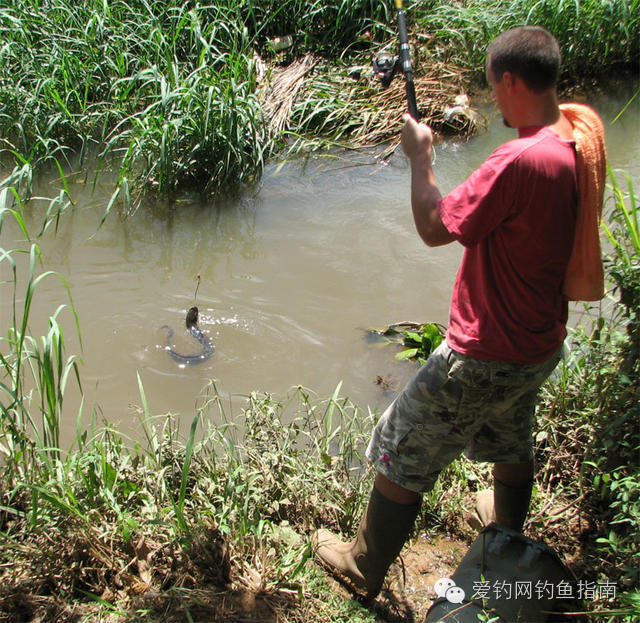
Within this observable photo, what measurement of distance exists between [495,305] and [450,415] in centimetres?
37

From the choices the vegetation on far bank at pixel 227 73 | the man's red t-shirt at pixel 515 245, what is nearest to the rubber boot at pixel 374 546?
the man's red t-shirt at pixel 515 245

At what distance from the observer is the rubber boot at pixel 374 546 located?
86.8 inches

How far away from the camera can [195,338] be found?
418cm

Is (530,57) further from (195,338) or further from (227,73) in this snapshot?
(227,73)

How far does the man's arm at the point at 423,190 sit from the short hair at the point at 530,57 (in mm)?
283

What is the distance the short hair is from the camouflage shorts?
81 cm

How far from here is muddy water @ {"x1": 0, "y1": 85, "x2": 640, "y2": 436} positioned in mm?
3920

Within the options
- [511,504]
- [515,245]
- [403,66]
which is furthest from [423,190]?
[511,504]

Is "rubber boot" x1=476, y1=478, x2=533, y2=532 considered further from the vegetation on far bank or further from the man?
the vegetation on far bank

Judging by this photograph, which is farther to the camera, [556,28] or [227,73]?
[556,28]

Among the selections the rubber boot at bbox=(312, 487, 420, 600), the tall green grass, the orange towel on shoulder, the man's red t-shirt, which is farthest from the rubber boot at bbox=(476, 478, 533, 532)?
the tall green grass

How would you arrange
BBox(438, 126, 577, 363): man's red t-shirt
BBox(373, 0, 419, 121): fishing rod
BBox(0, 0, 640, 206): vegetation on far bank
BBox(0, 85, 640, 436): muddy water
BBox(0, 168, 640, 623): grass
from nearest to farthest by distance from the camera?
BBox(438, 126, 577, 363): man's red t-shirt → BBox(0, 168, 640, 623): grass → BBox(373, 0, 419, 121): fishing rod → BBox(0, 85, 640, 436): muddy water → BBox(0, 0, 640, 206): vegetation on far bank

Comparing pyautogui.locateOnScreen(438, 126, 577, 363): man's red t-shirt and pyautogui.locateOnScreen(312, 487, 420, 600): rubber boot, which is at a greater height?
pyautogui.locateOnScreen(438, 126, 577, 363): man's red t-shirt

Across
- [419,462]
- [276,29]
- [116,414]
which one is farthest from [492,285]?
[276,29]
